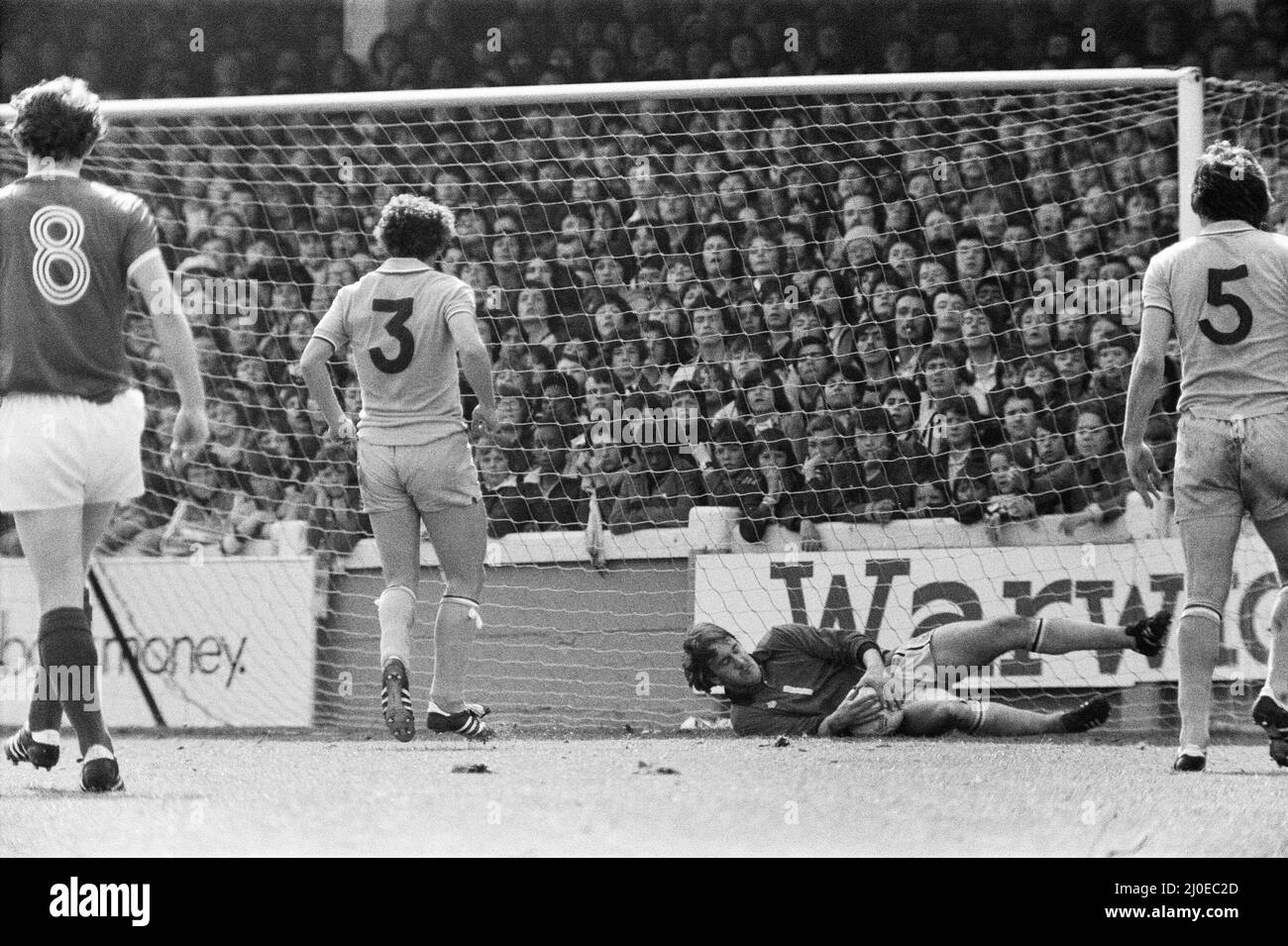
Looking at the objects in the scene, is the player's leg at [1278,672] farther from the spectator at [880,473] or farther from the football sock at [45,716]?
the football sock at [45,716]

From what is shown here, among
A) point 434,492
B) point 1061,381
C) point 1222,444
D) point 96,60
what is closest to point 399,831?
point 434,492

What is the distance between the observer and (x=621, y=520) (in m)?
8.01

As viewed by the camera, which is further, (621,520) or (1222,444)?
(621,520)

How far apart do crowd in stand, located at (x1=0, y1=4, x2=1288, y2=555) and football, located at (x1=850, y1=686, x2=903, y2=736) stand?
105cm

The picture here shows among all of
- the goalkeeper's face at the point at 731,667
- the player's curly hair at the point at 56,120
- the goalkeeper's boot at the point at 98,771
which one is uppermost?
the player's curly hair at the point at 56,120

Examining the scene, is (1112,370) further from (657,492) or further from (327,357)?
(327,357)

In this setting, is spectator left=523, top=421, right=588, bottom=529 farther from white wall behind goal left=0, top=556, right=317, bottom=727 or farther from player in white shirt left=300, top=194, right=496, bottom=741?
player in white shirt left=300, top=194, right=496, bottom=741

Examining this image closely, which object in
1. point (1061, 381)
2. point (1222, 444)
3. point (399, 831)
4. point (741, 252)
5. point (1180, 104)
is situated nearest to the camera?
point (399, 831)

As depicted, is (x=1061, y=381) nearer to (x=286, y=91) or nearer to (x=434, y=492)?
(x=434, y=492)

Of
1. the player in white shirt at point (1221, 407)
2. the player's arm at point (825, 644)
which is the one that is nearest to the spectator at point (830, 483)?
the player's arm at point (825, 644)

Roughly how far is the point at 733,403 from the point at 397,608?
286cm

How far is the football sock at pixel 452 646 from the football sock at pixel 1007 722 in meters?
2.20

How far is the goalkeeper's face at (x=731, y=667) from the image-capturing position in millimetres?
6980

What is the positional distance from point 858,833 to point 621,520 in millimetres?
4322
